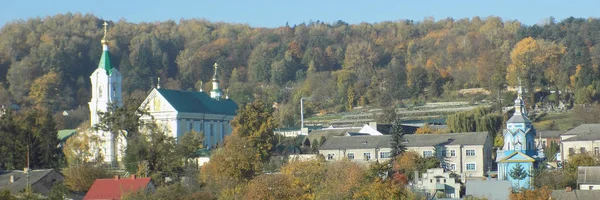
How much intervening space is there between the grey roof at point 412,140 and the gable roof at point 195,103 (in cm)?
1219

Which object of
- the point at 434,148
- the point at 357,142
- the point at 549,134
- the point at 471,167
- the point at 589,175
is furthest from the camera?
the point at 549,134

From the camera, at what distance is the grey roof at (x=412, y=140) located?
6475 cm

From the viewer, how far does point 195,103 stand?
260ft

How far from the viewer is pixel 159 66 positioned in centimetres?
13762

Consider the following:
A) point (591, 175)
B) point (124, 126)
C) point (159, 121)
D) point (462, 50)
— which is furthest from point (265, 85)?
point (591, 175)

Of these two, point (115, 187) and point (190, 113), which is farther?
point (190, 113)

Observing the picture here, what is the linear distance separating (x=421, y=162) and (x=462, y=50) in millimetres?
73205

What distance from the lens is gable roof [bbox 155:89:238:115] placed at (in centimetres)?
7681

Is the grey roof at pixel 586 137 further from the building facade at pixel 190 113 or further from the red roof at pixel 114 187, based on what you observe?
the red roof at pixel 114 187

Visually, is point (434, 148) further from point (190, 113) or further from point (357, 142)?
point (190, 113)

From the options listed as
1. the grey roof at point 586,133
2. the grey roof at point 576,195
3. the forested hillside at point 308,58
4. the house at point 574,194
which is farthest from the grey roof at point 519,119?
the forested hillside at point 308,58

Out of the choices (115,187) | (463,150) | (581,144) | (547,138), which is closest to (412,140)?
(463,150)

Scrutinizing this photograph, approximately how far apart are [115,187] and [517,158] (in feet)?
65.2

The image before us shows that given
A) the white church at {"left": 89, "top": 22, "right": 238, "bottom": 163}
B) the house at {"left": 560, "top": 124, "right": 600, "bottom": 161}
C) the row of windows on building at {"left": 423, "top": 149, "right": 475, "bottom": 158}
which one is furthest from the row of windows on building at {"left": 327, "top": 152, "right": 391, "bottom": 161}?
the white church at {"left": 89, "top": 22, "right": 238, "bottom": 163}
